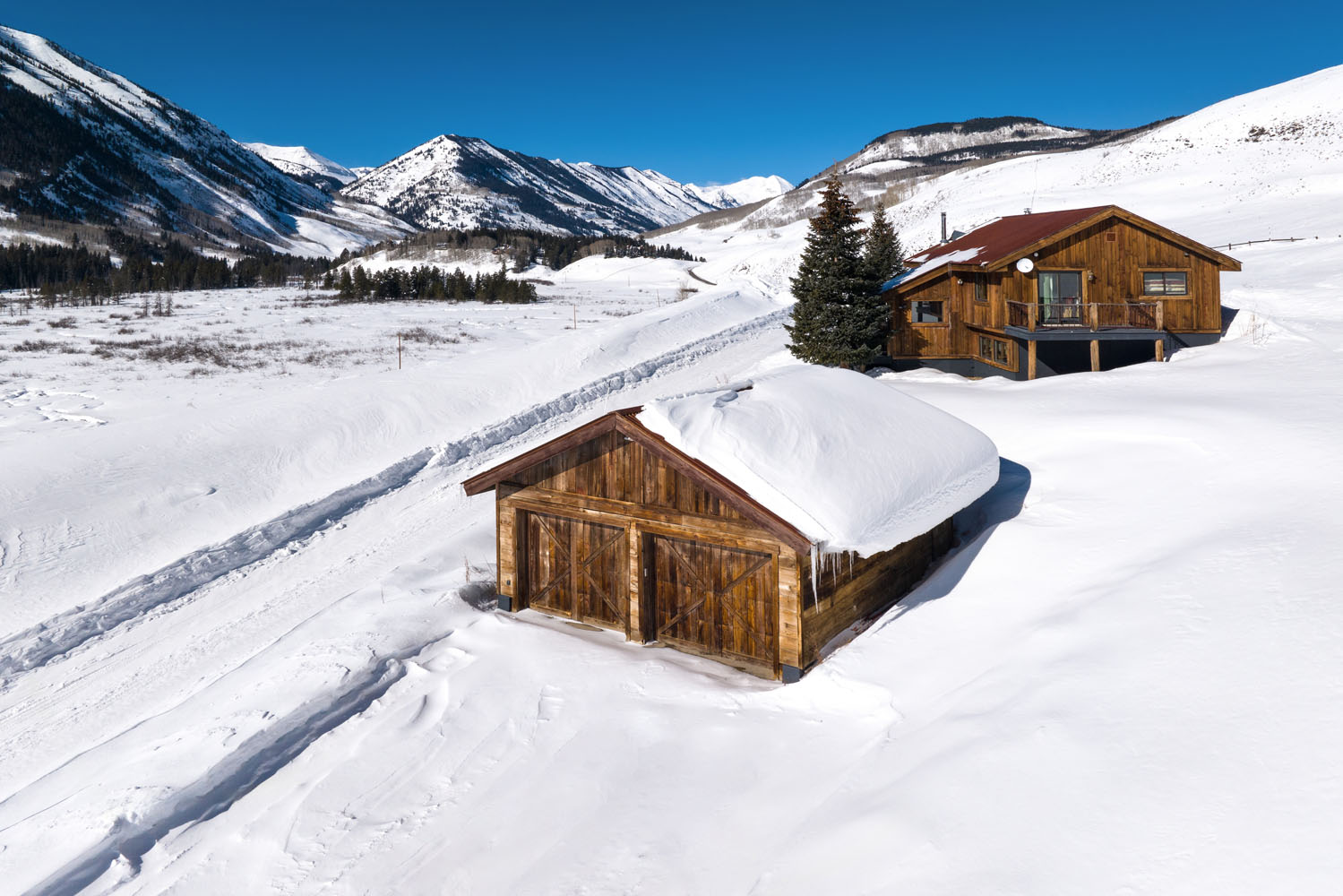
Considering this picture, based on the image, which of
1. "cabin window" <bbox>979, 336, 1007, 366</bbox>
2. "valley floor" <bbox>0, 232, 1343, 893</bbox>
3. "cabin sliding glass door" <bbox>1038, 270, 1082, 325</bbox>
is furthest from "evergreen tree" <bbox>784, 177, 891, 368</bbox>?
"valley floor" <bbox>0, 232, 1343, 893</bbox>

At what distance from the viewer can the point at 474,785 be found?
906 centimetres

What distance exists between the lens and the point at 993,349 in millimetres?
27219

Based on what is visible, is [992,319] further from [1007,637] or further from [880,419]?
[1007,637]

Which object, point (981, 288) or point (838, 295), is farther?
point (981, 288)

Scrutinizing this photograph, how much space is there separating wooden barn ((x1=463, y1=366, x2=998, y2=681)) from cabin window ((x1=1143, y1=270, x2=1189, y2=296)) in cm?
1514

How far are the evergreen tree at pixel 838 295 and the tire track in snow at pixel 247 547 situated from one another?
25.2 feet

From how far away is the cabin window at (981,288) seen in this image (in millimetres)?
26531

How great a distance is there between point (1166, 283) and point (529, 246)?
108070mm

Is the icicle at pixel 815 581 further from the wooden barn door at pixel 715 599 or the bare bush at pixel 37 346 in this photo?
the bare bush at pixel 37 346

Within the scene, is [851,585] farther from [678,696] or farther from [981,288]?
[981,288]

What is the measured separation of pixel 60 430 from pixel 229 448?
5.92 meters

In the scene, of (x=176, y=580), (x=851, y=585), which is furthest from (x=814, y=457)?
(x=176, y=580)

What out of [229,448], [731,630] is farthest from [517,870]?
[229,448]

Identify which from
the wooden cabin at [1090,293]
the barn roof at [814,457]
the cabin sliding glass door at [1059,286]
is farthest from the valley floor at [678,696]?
the cabin sliding glass door at [1059,286]
